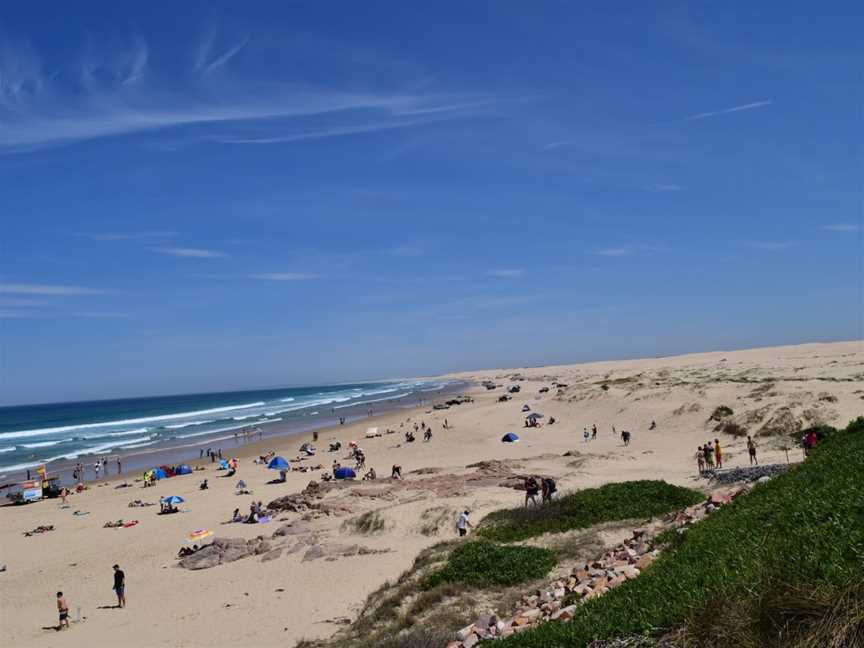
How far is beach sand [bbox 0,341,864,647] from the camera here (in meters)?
15.6

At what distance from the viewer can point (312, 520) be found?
2383 cm

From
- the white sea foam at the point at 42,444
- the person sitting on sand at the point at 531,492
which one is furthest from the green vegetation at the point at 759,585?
the white sea foam at the point at 42,444

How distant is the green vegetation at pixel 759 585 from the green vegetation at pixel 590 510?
20.6 feet

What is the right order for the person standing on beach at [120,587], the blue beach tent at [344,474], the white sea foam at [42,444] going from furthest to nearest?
the white sea foam at [42,444] → the blue beach tent at [344,474] → the person standing on beach at [120,587]

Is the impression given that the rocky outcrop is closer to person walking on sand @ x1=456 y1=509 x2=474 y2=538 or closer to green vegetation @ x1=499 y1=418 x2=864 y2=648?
person walking on sand @ x1=456 y1=509 x2=474 y2=538

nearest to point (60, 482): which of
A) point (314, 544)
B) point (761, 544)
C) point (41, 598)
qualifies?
point (41, 598)

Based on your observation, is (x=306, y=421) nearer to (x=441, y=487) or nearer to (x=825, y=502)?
(x=441, y=487)

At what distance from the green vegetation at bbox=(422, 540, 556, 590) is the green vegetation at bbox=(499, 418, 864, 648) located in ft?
11.7

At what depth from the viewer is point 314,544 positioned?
67.8ft

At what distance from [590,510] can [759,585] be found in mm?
10737

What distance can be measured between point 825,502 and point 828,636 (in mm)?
3396

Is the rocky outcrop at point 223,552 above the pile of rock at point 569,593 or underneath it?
underneath

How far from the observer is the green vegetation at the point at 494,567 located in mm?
12047

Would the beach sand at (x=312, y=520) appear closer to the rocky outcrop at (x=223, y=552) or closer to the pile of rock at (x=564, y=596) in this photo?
the rocky outcrop at (x=223, y=552)
